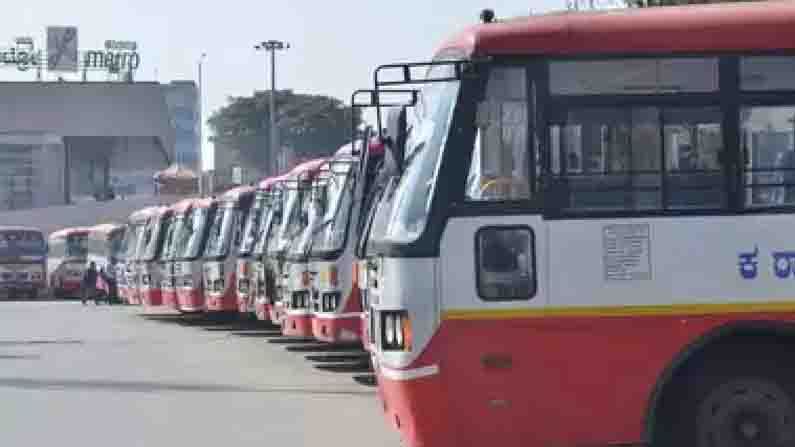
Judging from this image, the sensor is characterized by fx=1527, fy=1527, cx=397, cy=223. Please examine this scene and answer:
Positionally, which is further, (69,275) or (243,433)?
(69,275)

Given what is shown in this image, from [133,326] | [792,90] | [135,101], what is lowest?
[133,326]

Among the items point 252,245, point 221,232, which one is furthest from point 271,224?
point 221,232

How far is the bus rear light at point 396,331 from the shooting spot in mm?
9398

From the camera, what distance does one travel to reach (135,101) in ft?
300

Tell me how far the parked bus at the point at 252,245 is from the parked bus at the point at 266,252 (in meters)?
0.04

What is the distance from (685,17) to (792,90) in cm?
82

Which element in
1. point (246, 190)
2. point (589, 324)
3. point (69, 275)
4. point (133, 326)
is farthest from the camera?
point (69, 275)

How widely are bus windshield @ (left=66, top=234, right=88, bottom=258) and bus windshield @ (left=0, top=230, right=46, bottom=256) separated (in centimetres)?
224

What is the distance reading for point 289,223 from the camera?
2216cm

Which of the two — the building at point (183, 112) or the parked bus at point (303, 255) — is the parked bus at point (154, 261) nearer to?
the parked bus at point (303, 255)

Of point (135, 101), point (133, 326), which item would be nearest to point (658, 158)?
point (133, 326)

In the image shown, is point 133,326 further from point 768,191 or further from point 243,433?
point 768,191

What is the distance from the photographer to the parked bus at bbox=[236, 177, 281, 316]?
25.2 metres

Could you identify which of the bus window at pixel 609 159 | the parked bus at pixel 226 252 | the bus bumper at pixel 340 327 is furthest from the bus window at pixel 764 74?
the parked bus at pixel 226 252
